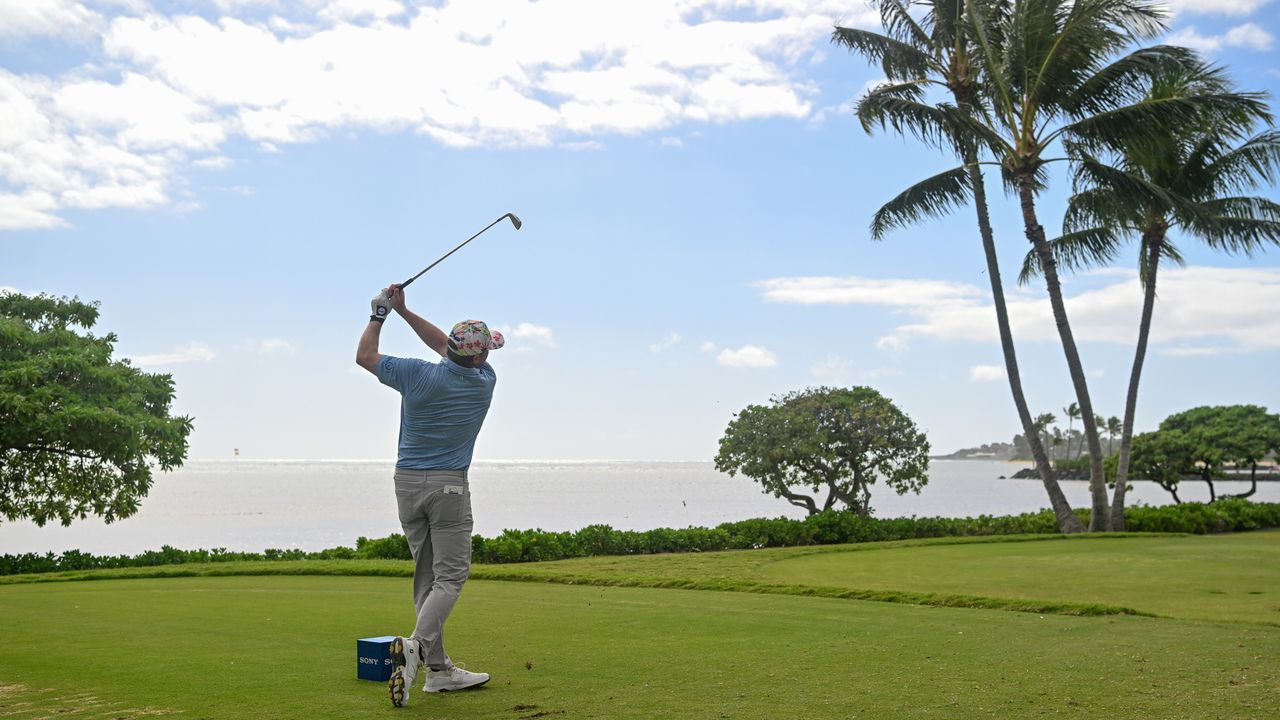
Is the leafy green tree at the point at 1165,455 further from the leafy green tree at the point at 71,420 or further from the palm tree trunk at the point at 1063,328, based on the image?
the leafy green tree at the point at 71,420

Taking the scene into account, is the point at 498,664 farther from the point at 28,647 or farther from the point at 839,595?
the point at 839,595

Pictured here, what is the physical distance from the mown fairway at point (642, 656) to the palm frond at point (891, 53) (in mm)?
17055

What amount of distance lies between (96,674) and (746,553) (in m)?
14.1

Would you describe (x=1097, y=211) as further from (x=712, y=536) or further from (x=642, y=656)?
(x=642, y=656)

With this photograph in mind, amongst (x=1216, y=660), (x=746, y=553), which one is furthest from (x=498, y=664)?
(x=746, y=553)

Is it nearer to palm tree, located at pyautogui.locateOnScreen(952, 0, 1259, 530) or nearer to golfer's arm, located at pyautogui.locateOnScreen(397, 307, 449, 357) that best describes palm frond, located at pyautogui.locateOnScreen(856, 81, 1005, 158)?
palm tree, located at pyautogui.locateOnScreen(952, 0, 1259, 530)

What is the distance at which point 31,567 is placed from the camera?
1747 centimetres

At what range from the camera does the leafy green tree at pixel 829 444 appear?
2916cm

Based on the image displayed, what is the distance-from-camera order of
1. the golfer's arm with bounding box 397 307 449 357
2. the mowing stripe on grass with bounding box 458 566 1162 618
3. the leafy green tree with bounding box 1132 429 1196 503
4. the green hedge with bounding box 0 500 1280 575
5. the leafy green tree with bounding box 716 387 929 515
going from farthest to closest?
the leafy green tree with bounding box 1132 429 1196 503 → the leafy green tree with bounding box 716 387 929 515 → the green hedge with bounding box 0 500 1280 575 → the mowing stripe on grass with bounding box 458 566 1162 618 → the golfer's arm with bounding box 397 307 449 357

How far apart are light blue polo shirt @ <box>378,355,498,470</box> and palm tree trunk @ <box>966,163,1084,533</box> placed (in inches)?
815

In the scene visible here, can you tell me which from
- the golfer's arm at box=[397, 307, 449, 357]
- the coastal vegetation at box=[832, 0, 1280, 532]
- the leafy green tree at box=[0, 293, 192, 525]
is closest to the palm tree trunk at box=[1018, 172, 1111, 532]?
the coastal vegetation at box=[832, 0, 1280, 532]

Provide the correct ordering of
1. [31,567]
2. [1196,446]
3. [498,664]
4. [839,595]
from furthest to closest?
1. [1196,446]
2. [31,567]
3. [839,595]
4. [498,664]

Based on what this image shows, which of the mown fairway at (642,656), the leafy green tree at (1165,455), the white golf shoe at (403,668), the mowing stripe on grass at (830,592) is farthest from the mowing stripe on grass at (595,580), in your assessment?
the leafy green tree at (1165,455)

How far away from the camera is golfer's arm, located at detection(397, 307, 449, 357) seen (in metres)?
6.74
